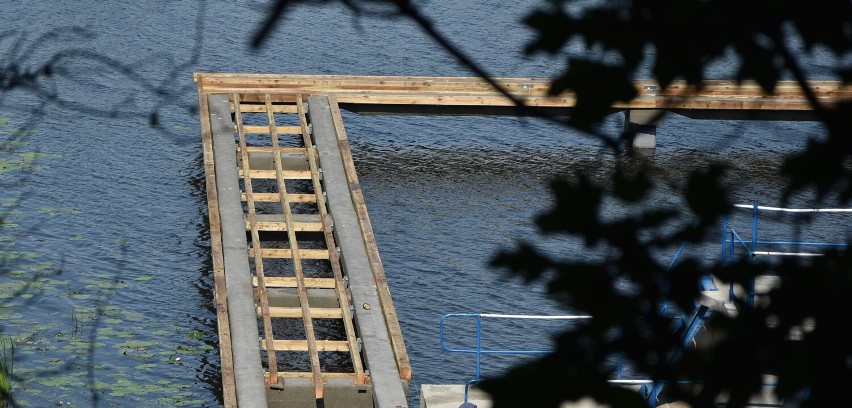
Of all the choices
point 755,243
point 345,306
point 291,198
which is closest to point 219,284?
point 345,306

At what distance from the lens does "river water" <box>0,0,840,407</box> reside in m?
17.5

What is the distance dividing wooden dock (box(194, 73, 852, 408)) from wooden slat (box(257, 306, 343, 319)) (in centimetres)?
2

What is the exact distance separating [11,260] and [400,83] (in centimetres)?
948

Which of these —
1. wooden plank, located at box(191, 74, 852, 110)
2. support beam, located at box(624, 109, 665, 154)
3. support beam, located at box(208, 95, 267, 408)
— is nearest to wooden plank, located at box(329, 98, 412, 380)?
support beam, located at box(208, 95, 267, 408)

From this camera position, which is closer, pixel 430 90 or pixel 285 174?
pixel 285 174

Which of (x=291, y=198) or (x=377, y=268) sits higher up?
(x=377, y=268)

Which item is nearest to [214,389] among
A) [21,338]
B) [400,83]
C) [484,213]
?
[21,338]

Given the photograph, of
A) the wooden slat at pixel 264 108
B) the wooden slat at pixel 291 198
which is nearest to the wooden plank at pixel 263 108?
the wooden slat at pixel 264 108

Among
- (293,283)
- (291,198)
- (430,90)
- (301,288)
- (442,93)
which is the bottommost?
(430,90)

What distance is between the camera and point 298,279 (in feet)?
56.5

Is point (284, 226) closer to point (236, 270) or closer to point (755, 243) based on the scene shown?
point (236, 270)

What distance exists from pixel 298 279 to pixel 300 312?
742 mm

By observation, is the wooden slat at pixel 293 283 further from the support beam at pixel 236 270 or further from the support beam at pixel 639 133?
the support beam at pixel 639 133

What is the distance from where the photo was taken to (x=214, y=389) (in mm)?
16766
